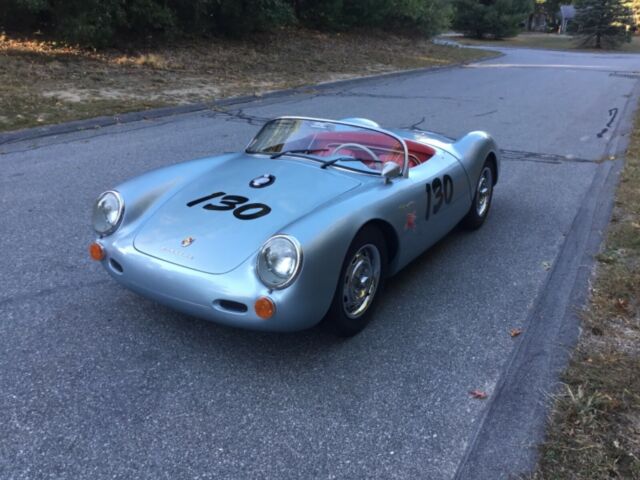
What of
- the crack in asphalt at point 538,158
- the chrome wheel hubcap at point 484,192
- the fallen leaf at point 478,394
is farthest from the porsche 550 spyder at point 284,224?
the crack in asphalt at point 538,158

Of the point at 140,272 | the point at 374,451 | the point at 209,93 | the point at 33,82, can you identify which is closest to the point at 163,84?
the point at 209,93

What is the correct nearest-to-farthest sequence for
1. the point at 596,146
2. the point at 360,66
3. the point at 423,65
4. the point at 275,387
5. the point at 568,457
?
the point at 568,457 < the point at 275,387 < the point at 596,146 < the point at 360,66 < the point at 423,65

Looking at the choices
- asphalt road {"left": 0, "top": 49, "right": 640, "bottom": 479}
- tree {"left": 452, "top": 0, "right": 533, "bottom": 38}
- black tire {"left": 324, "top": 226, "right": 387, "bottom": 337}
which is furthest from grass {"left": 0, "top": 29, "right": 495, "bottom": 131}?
tree {"left": 452, "top": 0, "right": 533, "bottom": 38}

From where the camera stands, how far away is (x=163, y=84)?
1308cm

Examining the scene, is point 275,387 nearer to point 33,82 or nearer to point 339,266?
point 339,266

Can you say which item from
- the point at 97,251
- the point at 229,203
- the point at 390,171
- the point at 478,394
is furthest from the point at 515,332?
the point at 97,251

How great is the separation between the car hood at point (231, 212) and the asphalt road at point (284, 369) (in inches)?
21.5

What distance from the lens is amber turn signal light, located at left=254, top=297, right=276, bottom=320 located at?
2.85 meters

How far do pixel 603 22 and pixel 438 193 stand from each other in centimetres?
4635

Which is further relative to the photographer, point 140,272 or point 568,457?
point 140,272

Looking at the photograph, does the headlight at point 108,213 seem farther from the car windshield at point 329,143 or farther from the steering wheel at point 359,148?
the steering wheel at point 359,148

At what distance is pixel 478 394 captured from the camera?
9.76 ft

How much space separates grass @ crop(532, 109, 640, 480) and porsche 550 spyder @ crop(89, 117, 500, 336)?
1.16m

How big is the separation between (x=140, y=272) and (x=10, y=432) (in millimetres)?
962
